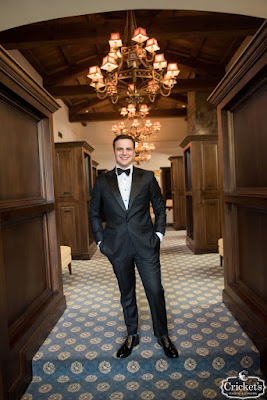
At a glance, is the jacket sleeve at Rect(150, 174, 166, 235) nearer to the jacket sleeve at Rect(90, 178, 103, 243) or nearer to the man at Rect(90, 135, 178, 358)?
the man at Rect(90, 135, 178, 358)

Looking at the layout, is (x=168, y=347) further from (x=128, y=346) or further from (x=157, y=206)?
(x=157, y=206)

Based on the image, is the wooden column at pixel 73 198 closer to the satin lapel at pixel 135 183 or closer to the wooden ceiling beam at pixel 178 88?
the satin lapel at pixel 135 183

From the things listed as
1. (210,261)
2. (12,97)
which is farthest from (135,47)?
(210,261)

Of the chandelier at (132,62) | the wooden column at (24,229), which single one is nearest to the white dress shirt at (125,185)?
the wooden column at (24,229)

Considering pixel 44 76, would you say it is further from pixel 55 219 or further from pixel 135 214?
pixel 135 214

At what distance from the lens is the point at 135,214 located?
7.01ft

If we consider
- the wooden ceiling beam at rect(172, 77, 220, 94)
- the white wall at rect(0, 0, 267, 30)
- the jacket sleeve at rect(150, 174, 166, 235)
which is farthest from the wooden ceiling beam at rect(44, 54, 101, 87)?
the jacket sleeve at rect(150, 174, 166, 235)

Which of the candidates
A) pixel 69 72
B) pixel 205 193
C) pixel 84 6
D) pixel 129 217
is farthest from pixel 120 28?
pixel 129 217

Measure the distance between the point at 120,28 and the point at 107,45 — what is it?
Result: 7.84 ft

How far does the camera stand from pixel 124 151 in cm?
213

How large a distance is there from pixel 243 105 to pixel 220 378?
2.27 meters

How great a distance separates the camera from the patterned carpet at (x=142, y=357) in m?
1.98

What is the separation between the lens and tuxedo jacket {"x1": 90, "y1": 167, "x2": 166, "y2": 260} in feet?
6.97

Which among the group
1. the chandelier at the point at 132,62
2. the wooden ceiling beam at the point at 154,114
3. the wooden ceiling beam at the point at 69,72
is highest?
the wooden ceiling beam at the point at 69,72
